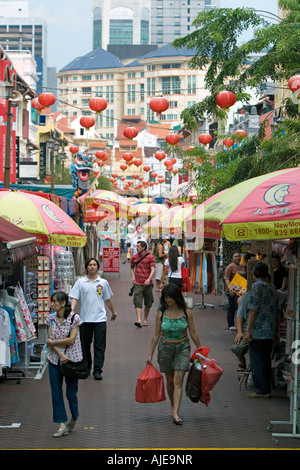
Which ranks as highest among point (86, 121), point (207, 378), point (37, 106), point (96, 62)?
point (96, 62)

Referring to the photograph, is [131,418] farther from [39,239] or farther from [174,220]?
[174,220]

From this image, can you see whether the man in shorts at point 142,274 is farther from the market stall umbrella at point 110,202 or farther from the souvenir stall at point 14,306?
the market stall umbrella at point 110,202

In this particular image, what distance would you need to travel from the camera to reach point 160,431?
Answer: 330 inches

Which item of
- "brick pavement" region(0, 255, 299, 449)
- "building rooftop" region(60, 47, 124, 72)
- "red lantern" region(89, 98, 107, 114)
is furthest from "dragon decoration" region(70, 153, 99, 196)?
"building rooftop" region(60, 47, 124, 72)

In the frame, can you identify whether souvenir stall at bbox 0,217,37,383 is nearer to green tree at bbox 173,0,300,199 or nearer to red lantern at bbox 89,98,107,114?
green tree at bbox 173,0,300,199

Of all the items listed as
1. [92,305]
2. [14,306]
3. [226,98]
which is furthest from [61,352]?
[226,98]

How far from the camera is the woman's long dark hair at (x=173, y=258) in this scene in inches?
→ 691

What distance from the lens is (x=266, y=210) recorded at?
26.7 feet

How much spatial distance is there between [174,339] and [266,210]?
187 centimetres

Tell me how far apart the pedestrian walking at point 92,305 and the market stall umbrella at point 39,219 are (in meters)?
0.66

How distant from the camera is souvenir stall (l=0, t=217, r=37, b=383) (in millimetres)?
8906

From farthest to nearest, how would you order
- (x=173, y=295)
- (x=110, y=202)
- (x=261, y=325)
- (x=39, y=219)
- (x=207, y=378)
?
(x=110, y=202) < (x=39, y=219) < (x=261, y=325) < (x=173, y=295) < (x=207, y=378)

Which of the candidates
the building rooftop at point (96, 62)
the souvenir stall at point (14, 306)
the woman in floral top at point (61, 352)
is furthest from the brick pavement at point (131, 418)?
the building rooftop at point (96, 62)

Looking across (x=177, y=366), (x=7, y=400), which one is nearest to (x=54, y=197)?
(x=7, y=400)
